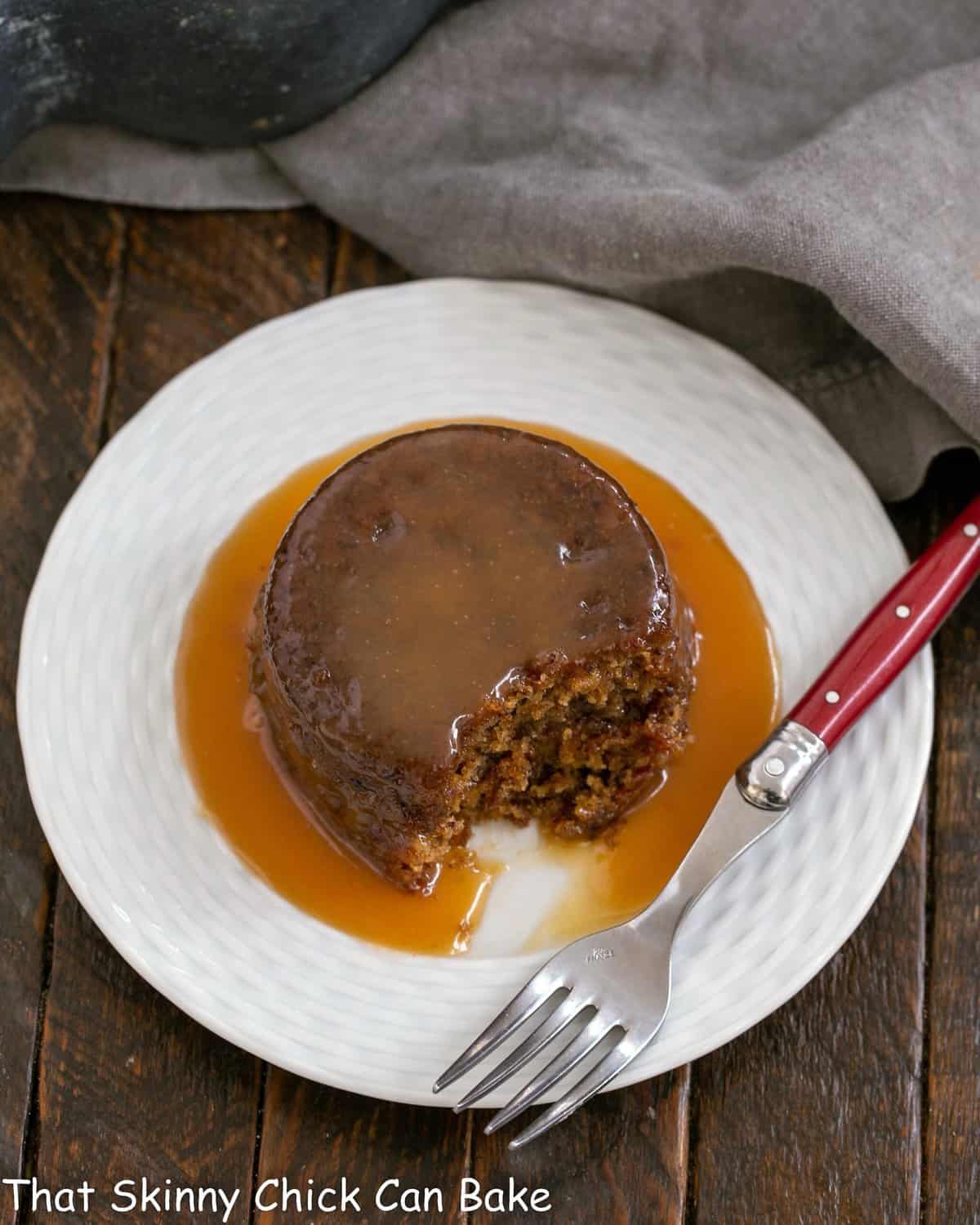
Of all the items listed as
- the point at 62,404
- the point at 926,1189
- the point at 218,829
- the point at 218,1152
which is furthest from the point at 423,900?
the point at 62,404

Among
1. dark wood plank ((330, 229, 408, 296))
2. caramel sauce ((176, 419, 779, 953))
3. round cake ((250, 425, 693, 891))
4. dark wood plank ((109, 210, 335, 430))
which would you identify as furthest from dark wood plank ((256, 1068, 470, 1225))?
dark wood plank ((330, 229, 408, 296))

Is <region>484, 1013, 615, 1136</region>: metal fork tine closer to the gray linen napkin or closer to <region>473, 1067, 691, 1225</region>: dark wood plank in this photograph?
<region>473, 1067, 691, 1225</region>: dark wood plank

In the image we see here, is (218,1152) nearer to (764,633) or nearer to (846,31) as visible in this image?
(764,633)

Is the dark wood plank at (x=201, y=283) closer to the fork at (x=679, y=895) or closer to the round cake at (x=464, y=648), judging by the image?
the round cake at (x=464, y=648)

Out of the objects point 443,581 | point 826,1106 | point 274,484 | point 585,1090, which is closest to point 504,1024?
point 585,1090

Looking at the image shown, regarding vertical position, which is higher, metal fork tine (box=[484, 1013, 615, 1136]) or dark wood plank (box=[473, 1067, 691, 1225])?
metal fork tine (box=[484, 1013, 615, 1136])
